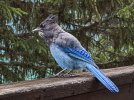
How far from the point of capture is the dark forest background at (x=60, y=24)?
553 cm

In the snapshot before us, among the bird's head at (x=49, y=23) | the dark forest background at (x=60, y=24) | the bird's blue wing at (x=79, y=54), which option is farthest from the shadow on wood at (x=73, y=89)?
the dark forest background at (x=60, y=24)

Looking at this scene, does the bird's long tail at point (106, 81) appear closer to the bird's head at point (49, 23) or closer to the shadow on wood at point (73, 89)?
the shadow on wood at point (73, 89)

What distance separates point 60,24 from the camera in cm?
625

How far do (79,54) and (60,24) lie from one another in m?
3.53

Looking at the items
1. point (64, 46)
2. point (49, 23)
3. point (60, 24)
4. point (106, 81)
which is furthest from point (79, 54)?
point (60, 24)

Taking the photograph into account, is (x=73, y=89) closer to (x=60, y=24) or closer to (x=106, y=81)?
(x=106, y=81)

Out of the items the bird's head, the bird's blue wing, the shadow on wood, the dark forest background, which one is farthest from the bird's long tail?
the dark forest background

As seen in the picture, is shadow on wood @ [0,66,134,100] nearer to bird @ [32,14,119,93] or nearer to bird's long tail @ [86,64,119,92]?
bird's long tail @ [86,64,119,92]

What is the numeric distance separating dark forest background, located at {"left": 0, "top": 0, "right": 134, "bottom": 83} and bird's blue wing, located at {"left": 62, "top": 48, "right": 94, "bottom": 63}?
219 centimetres

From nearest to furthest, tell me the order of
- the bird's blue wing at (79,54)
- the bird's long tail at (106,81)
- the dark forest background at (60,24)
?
1. the bird's long tail at (106,81)
2. the bird's blue wing at (79,54)
3. the dark forest background at (60,24)

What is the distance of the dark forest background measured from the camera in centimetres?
553

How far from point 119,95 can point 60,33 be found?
600mm

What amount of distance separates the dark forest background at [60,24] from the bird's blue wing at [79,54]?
7.20 ft

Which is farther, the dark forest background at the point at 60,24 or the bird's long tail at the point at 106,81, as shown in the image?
the dark forest background at the point at 60,24
